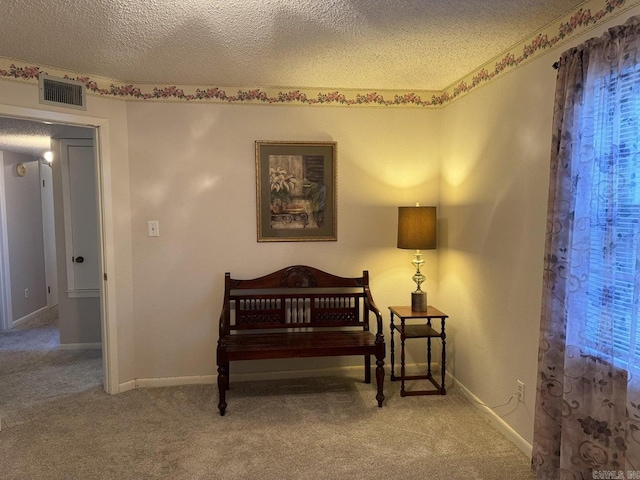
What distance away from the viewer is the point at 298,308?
10.2 ft

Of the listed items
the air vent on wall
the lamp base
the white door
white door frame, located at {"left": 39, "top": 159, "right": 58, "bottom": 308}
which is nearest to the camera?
the air vent on wall

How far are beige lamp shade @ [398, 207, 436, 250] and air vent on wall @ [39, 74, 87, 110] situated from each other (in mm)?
2449

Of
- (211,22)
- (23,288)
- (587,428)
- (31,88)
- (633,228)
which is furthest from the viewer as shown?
(23,288)

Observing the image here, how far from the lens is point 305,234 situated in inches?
126

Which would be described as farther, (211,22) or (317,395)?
(317,395)

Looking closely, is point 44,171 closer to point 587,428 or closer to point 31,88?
point 31,88

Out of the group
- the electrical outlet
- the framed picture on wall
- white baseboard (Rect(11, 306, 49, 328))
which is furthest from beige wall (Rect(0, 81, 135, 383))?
white baseboard (Rect(11, 306, 49, 328))

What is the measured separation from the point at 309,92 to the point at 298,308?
170 centimetres

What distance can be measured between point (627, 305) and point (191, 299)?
108 inches

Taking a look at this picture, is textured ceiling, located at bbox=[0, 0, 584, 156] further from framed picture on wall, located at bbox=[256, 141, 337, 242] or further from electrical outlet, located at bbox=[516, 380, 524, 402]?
electrical outlet, located at bbox=[516, 380, 524, 402]

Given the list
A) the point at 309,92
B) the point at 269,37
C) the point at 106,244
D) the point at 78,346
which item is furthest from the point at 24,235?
the point at 269,37

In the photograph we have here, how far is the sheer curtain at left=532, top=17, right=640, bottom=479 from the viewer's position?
5.01 ft

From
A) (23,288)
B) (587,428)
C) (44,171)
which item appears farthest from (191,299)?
(44,171)

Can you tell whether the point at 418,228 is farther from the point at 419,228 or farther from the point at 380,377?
the point at 380,377
